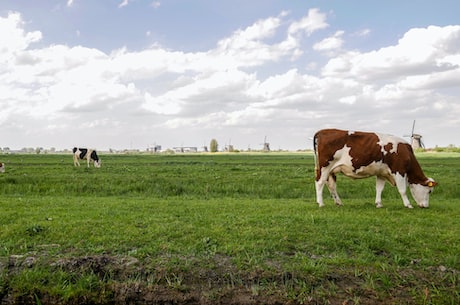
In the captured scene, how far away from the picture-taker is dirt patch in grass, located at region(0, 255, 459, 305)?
5988mm

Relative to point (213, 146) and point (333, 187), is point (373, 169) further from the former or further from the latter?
point (213, 146)

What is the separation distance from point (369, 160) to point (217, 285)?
820cm

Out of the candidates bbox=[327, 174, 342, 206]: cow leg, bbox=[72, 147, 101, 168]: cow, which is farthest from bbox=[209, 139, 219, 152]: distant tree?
bbox=[327, 174, 342, 206]: cow leg

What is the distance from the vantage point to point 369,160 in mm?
12812

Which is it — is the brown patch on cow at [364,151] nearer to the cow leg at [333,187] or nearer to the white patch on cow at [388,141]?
the white patch on cow at [388,141]

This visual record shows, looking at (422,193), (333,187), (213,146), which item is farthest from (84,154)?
(213,146)

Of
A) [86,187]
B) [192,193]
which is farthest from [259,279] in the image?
[86,187]

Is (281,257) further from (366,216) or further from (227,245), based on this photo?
(366,216)

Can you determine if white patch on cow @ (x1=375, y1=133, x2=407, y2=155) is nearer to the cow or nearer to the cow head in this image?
the cow head

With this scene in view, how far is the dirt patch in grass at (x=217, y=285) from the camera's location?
5.99 m

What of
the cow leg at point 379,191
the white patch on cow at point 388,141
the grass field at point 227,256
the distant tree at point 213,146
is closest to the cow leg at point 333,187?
the cow leg at point 379,191

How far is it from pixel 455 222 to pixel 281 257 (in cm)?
584

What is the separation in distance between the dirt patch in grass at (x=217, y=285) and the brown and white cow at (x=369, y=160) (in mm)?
6308

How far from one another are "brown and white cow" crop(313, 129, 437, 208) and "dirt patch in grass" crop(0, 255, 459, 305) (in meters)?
6.31
